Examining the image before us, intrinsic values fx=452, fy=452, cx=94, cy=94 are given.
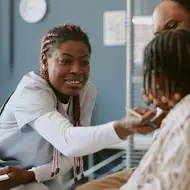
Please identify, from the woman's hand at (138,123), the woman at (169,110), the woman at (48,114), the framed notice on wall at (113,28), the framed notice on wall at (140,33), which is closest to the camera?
the woman at (169,110)

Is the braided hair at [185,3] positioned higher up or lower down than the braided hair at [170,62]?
higher up

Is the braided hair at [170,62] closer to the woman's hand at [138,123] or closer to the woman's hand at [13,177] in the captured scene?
the woman's hand at [138,123]

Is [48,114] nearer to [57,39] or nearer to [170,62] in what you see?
[57,39]

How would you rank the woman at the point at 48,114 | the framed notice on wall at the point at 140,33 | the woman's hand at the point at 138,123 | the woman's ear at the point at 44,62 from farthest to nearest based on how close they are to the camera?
the framed notice on wall at the point at 140,33 → the woman's ear at the point at 44,62 → the woman at the point at 48,114 → the woman's hand at the point at 138,123

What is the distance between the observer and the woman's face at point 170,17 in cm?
128

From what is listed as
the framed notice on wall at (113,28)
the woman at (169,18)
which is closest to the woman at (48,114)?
the woman at (169,18)

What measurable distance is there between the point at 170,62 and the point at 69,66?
46cm

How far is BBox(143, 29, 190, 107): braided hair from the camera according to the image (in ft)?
2.91

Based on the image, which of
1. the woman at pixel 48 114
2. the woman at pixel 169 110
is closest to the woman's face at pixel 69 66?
the woman at pixel 48 114

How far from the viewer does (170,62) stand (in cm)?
89

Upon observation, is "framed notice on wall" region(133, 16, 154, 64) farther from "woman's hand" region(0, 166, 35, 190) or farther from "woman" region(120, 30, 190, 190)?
"woman" region(120, 30, 190, 190)

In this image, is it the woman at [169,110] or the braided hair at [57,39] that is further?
the braided hair at [57,39]

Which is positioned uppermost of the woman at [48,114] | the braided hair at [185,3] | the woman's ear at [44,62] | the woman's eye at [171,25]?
the braided hair at [185,3]

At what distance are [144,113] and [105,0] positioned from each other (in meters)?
1.83
